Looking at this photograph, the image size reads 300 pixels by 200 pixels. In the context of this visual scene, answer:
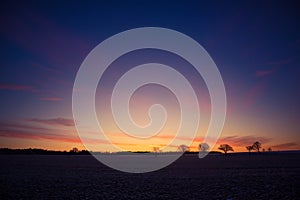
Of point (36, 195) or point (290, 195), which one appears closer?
point (290, 195)

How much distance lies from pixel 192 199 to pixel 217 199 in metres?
1.63

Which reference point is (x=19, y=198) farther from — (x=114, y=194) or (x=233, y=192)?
(x=233, y=192)

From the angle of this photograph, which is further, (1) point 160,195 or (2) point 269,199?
(1) point 160,195

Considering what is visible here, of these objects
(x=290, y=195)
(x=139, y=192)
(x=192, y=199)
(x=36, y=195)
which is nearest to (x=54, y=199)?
(x=36, y=195)

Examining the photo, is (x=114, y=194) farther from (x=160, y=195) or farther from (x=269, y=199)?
(x=269, y=199)

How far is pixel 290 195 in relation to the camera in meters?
18.7

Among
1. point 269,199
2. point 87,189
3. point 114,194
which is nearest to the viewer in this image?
point 269,199

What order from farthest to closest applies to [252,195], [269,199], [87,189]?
[87,189]
[252,195]
[269,199]

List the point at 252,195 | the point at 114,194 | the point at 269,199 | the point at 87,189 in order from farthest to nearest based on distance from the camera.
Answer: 1. the point at 87,189
2. the point at 114,194
3. the point at 252,195
4. the point at 269,199

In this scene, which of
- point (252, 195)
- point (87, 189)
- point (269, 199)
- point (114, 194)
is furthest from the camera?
point (87, 189)

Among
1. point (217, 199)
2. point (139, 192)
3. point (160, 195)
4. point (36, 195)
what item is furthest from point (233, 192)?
point (36, 195)

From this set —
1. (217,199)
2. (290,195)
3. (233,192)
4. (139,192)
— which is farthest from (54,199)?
(290,195)

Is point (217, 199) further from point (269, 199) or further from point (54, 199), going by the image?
point (54, 199)

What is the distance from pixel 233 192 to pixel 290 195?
152 inches
